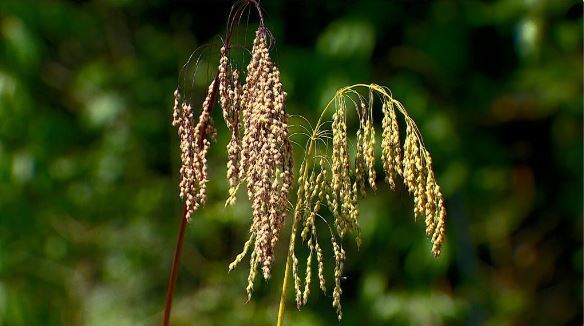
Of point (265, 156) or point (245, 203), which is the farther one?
point (245, 203)

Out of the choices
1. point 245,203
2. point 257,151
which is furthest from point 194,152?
point 245,203

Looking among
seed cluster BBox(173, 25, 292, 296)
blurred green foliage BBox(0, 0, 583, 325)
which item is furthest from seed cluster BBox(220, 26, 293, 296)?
blurred green foliage BBox(0, 0, 583, 325)

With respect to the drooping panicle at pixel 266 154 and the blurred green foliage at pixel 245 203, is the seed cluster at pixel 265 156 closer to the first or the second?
the drooping panicle at pixel 266 154

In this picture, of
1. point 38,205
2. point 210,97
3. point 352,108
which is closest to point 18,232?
point 38,205

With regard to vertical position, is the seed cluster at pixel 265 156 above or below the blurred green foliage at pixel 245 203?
below

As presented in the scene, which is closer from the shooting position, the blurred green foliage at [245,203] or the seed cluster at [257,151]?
the seed cluster at [257,151]

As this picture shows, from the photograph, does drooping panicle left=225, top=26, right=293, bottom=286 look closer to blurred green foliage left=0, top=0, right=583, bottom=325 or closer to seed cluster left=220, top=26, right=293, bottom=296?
seed cluster left=220, top=26, right=293, bottom=296

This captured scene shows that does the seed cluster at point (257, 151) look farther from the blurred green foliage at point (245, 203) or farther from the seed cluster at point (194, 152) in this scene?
the blurred green foliage at point (245, 203)

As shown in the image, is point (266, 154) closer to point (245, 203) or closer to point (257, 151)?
point (257, 151)

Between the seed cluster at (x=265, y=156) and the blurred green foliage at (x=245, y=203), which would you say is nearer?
the seed cluster at (x=265, y=156)

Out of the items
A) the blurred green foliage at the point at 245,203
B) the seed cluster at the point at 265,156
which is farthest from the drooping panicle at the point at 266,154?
the blurred green foliage at the point at 245,203

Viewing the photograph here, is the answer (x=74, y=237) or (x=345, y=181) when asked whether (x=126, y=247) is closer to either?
(x=74, y=237)

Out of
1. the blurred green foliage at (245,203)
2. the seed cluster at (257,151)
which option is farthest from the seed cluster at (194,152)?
the blurred green foliage at (245,203)

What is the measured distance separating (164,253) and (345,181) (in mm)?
2157
